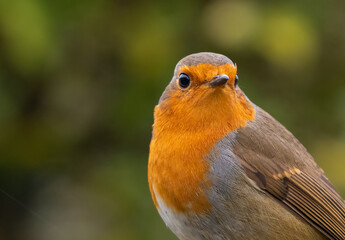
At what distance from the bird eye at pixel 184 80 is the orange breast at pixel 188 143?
7cm

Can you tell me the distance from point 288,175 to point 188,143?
0.59m

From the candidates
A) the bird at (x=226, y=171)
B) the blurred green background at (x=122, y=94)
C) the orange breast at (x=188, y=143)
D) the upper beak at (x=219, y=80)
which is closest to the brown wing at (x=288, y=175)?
the bird at (x=226, y=171)

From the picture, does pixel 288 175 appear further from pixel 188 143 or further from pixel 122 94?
pixel 122 94

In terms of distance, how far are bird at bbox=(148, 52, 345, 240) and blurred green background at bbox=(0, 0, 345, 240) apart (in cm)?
100

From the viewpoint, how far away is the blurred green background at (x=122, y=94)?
515 centimetres

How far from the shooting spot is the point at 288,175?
→ 4137mm

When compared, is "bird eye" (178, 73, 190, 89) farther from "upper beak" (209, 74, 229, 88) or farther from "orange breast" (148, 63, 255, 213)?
"upper beak" (209, 74, 229, 88)

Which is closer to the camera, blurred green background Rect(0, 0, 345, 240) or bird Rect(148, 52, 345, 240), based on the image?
bird Rect(148, 52, 345, 240)

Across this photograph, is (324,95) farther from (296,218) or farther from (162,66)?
(296,218)

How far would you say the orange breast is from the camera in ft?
12.5

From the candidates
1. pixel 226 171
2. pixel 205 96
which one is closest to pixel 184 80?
pixel 205 96

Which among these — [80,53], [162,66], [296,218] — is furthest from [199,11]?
[296,218]

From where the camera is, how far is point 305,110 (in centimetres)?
566

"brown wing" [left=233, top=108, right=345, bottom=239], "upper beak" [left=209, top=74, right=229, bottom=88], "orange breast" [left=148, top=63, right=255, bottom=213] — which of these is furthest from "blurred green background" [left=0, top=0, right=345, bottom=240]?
"upper beak" [left=209, top=74, right=229, bottom=88]
